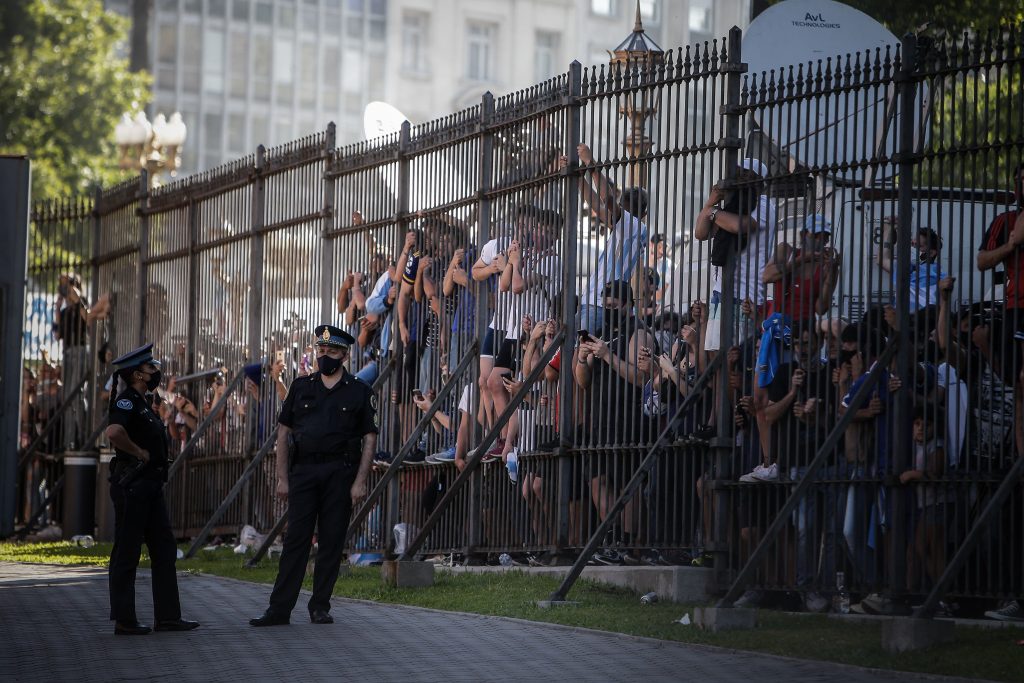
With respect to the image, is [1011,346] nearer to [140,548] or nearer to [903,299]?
[903,299]

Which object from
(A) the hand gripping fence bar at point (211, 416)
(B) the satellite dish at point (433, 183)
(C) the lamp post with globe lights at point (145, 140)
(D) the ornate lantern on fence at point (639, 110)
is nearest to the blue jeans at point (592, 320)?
(D) the ornate lantern on fence at point (639, 110)

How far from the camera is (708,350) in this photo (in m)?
13.0

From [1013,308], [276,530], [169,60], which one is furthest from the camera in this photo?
[169,60]

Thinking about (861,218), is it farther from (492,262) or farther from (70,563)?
(70,563)

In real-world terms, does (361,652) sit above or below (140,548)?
below

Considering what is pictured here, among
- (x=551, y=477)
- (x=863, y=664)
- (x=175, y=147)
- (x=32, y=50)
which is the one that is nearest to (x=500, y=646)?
(x=863, y=664)

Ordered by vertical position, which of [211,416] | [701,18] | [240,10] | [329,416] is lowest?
[329,416]

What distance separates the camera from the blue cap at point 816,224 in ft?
40.0

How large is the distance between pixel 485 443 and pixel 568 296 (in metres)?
1.32

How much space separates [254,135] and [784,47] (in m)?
65.8

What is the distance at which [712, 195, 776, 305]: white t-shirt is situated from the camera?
12.6 meters

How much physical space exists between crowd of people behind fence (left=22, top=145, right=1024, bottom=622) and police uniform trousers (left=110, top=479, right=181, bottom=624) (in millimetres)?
3187

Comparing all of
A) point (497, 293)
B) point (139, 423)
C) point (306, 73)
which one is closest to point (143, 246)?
point (497, 293)

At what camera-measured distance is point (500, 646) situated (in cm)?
1095
